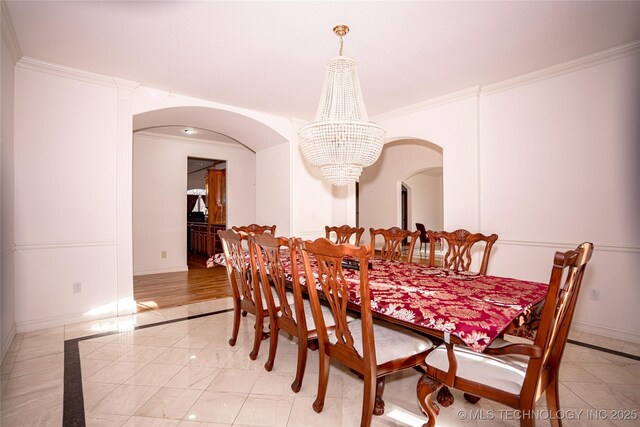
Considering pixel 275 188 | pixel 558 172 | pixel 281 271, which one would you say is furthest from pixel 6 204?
pixel 558 172

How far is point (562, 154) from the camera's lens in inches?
130

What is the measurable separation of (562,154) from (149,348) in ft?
14.0

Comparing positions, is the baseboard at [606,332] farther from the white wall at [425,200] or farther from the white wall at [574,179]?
the white wall at [425,200]

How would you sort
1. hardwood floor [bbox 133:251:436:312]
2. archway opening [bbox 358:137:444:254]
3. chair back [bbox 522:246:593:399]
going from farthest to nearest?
1. archway opening [bbox 358:137:444:254]
2. hardwood floor [bbox 133:251:436:312]
3. chair back [bbox 522:246:593:399]

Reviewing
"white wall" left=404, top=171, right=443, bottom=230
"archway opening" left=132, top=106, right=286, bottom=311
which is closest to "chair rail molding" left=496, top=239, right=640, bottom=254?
"archway opening" left=132, top=106, right=286, bottom=311

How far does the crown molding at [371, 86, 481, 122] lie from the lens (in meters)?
3.90

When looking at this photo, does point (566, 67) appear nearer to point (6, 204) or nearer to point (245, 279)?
point (245, 279)

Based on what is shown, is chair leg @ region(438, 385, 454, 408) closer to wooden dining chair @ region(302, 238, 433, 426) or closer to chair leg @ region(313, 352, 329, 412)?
wooden dining chair @ region(302, 238, 433, 426)

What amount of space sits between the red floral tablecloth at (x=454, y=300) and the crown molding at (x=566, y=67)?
2.43 meters

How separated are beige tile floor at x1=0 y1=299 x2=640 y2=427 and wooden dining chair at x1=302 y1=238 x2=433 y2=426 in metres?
0.22

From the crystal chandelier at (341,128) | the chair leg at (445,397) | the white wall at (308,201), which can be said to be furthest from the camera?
the white wall at (308,201)

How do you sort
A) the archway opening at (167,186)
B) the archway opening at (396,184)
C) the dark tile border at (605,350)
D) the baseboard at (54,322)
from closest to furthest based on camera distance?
the dark tile border at (605,350) < the baseboard at (54,322) < the archway opening at (167,186) < the archway opening at (396,184)

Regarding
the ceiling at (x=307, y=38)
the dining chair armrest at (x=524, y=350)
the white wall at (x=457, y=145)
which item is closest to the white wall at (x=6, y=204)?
the ceiling at (x=307, y=38)

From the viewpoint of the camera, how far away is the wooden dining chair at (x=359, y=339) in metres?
1.52
